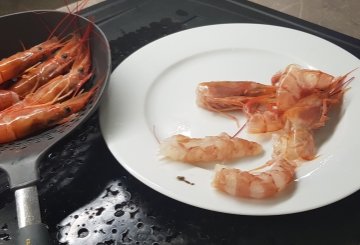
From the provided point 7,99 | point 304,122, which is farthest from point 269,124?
point 7,99

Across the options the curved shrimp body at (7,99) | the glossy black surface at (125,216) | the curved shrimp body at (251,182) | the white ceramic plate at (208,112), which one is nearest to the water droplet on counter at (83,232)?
the glossy black surface at (125,216)

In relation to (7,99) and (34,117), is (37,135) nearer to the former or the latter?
(34,117)

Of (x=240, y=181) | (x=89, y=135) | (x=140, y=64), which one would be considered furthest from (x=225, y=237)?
(x=140, y=64)

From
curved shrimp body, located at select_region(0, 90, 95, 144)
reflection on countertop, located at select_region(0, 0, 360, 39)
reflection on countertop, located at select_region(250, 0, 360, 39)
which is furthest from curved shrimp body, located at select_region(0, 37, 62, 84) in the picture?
reflection on countertop, located at select_region(250, 0, 360, 39)

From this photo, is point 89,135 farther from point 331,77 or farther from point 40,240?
point 331,77

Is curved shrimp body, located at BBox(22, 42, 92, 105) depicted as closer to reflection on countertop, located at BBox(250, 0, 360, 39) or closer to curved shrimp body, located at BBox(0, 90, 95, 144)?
curved shrimp body, located at BBox(0, 90, 95, 144)

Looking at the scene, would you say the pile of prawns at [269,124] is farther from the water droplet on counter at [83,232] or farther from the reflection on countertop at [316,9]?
the reflection on countertop at [316,9]
